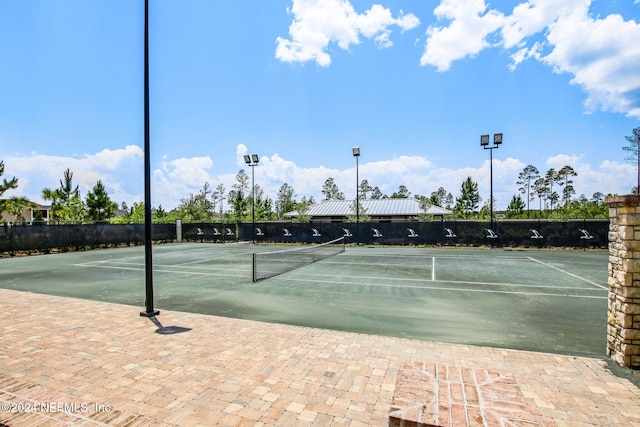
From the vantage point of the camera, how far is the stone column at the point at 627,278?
13.0ft

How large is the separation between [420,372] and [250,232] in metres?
26.8

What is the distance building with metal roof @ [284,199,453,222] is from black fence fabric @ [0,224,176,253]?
26091 millimetres

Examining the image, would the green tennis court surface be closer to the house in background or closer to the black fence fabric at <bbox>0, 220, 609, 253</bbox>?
the black fence fabric at <bbox>0, 220, 609, 253</bbox>

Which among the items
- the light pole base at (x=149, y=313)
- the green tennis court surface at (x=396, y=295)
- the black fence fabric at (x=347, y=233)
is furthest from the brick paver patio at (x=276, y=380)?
the black fence fabric at (x=347, y=233)

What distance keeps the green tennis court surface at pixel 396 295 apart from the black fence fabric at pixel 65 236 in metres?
7.53

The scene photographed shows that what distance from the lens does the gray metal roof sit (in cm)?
4834

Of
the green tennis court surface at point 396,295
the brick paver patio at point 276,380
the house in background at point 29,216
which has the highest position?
the house in background at point 29,216

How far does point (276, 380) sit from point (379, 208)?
161 feet

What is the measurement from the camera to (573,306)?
723 cm

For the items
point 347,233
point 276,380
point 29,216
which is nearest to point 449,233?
point 347,233

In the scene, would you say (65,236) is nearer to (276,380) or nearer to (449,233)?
(276,380)

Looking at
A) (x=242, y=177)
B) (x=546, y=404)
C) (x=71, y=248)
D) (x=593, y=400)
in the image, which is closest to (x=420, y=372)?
(x=546, y=404)

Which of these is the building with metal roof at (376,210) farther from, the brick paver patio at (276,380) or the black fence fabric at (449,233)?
the brick paver patio at (276,380)

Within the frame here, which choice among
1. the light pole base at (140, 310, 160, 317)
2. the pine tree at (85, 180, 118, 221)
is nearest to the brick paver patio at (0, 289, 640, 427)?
the light pole base at (140, 310, 160, 317)
